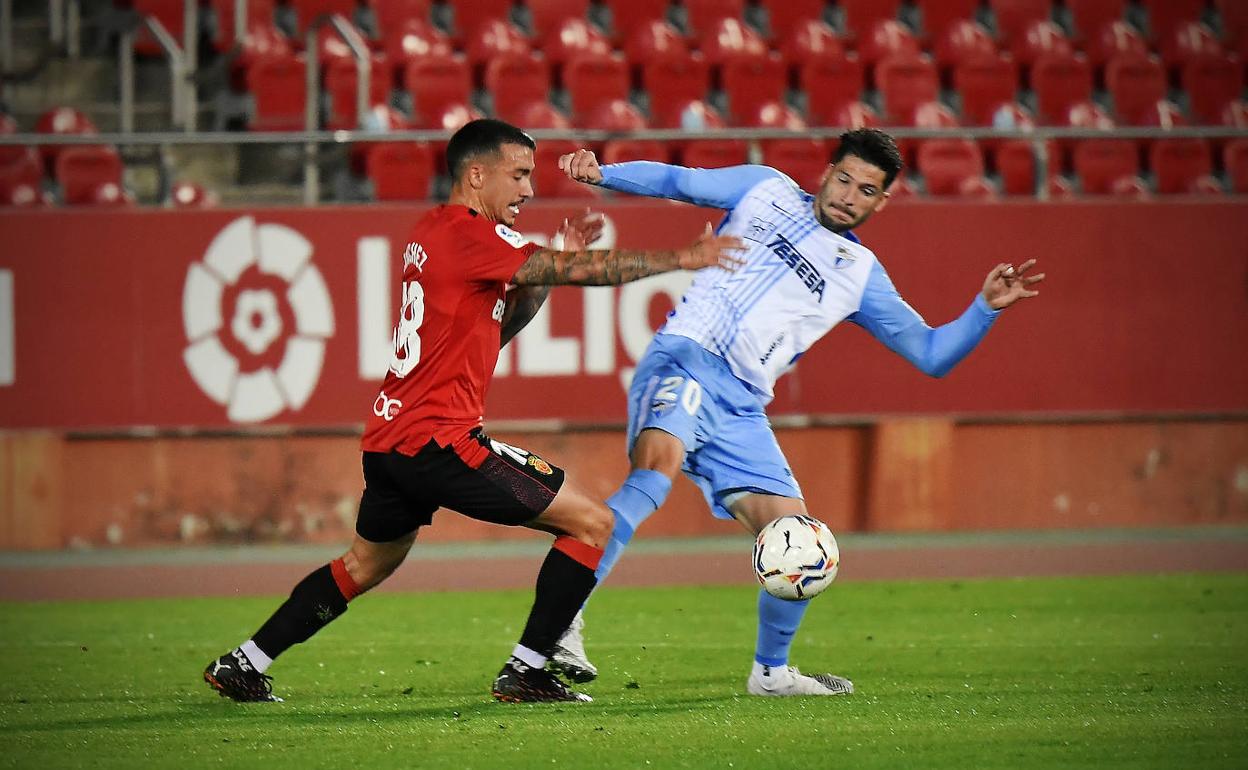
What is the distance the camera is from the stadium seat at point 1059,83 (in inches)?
591

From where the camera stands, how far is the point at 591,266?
5965 millimetres

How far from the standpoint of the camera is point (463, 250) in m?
6.08

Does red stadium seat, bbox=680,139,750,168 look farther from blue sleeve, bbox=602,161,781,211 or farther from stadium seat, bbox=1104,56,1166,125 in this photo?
blue sleeve, bbox=602,161,781,211

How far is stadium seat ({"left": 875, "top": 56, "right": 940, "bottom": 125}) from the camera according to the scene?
14656 mm

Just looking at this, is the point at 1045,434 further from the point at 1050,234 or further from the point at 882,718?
the point at 882,718

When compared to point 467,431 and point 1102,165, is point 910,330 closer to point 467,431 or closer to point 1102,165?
point 467,431

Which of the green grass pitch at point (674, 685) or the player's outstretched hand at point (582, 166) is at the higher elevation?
the player's outstretched hand at point (582, 166)

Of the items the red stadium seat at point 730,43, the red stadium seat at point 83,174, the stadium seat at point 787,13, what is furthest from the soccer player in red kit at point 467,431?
the stadium seat at point 787,13

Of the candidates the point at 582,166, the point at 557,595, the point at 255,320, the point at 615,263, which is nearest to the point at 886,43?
the point at 255,320

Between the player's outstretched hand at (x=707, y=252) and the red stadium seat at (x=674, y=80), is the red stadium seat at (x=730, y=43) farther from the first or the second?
the player's outstretched hand at (x=707, y=252)

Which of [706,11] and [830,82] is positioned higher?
[706,11]

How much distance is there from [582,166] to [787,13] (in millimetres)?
9456

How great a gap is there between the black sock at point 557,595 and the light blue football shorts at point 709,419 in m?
0.75

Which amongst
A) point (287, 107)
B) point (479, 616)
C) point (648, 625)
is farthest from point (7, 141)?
point (648, 625)
